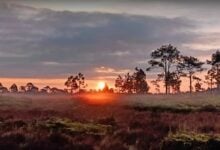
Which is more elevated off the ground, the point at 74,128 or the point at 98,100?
the point at 98,100

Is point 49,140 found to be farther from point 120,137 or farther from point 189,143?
point 189,143

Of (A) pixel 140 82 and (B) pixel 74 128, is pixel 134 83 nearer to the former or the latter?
(A) pixel 140 82

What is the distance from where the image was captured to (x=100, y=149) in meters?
16.4

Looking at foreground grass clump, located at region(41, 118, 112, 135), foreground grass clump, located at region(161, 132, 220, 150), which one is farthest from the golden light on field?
foreground grass clump, located at region(161, 132, 220, 150)

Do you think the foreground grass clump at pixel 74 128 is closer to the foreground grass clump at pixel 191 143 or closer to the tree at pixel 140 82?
the foreground grass clump at pixel 191 143

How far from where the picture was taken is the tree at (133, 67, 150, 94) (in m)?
148

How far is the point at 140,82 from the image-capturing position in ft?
513

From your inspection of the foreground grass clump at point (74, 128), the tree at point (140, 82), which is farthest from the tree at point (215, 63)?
the foreground grass clump at point (74, 128)

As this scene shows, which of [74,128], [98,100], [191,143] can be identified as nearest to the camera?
[191,143]

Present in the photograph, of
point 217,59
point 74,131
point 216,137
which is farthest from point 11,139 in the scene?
point 217,59

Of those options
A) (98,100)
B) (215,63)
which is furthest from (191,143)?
(215,63)

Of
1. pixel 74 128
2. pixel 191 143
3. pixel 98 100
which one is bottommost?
pixel 191 143

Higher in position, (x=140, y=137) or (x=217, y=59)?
(x=217, y=59)

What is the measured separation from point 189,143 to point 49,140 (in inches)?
203
